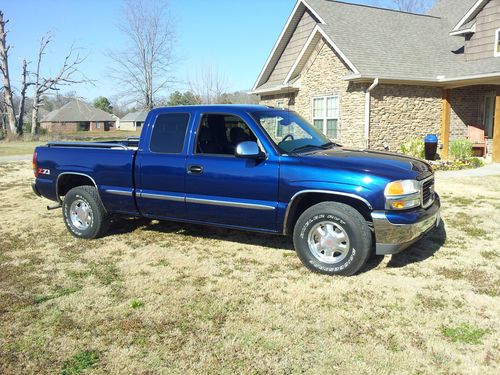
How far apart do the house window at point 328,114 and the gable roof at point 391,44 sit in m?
1.80

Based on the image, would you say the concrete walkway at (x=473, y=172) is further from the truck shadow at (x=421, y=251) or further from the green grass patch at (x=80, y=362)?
the green grass patch at (x=80, y=362)

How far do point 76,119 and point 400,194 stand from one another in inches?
3403

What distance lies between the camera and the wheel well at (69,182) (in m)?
6.66

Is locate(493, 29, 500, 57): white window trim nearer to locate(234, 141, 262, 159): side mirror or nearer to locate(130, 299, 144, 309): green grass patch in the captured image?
locate(234, 141, 262, 159): side mirror

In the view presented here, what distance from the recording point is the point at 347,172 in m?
4.69

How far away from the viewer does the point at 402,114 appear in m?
16.8

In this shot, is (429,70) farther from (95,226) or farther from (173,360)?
(173,360)

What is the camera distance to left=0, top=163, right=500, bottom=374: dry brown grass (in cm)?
330

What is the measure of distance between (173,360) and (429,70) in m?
16.4

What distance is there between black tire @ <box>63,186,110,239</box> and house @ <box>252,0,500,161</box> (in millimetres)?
11448

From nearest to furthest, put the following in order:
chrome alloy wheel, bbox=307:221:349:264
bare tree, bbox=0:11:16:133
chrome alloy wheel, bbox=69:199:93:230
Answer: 1. chrome alloy wheel, bbox=307:221:349:264
2. chrome alloy wheel, bbox=69:199:93:230
3. bare tree, bbox=0:11:16:133

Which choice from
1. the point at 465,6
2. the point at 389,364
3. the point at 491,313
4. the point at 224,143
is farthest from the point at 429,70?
the point at 389,364

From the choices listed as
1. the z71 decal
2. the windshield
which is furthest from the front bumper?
the z71 decal

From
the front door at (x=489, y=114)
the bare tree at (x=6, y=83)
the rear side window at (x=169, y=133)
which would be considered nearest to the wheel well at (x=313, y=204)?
the rear side window at (x=169, y=133)
